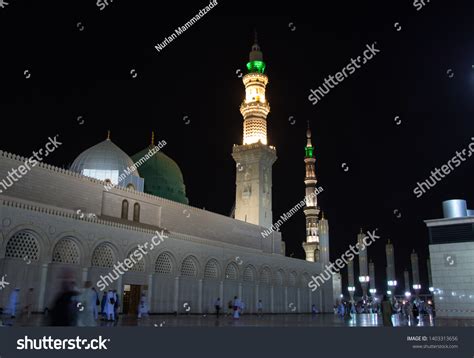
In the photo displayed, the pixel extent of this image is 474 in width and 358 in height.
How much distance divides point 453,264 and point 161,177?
21.2 metres

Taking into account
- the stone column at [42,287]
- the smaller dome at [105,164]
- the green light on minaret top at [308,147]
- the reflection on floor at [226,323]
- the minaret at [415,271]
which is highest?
the green light on minaret top at [308,147]

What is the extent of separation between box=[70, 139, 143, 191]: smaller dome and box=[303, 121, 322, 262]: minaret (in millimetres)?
30193

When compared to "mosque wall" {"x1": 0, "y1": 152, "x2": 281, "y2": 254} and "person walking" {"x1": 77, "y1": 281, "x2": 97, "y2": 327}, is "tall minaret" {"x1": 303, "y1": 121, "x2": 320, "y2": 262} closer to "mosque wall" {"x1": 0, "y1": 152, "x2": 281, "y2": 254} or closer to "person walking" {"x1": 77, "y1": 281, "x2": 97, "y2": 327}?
"mosque wall" {"x1": 0, "y1": 152, "x2": 281, "y2": 254}

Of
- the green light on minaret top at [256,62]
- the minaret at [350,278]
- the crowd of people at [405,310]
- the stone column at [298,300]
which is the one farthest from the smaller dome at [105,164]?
the minaret at [350,278]

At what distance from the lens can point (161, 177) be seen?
3322 cm

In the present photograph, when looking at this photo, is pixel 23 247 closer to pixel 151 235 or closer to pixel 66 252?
pixel 66 252

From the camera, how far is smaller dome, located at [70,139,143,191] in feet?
83.3

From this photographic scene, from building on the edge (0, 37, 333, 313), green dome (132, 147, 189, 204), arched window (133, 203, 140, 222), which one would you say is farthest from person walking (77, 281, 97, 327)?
green dome (132, 147, 189, 204)

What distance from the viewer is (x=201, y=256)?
1023 inches

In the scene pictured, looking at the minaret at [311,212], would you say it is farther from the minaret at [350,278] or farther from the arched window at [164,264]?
the arched window at [164,264]

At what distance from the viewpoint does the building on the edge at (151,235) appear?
17.5 metres

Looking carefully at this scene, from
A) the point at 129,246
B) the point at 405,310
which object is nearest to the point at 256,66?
the point at 129,246

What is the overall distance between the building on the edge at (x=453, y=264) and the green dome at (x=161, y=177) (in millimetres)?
19799

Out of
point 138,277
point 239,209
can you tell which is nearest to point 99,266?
point 138,277
